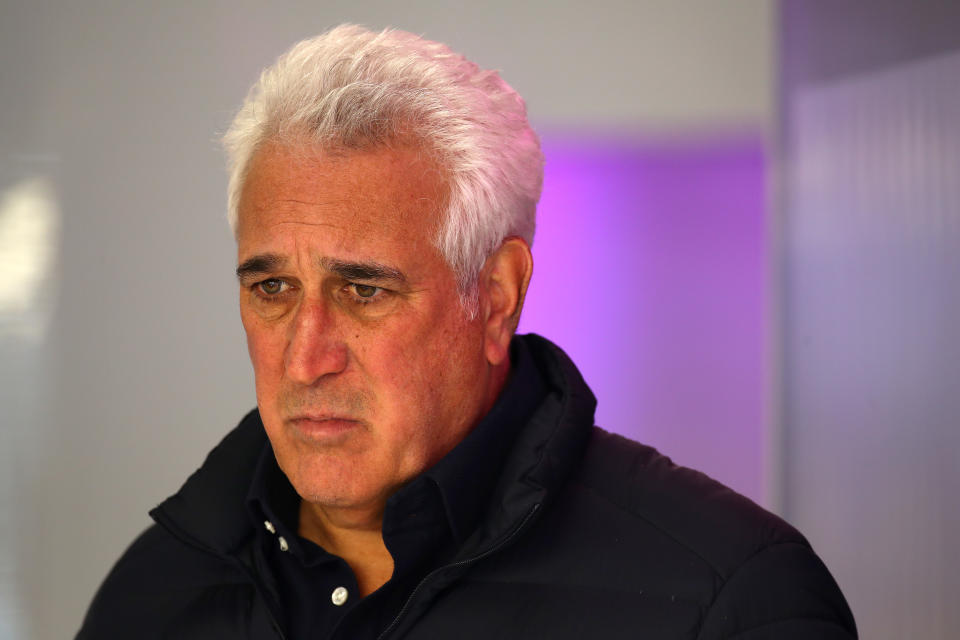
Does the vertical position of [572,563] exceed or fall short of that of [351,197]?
it falls short

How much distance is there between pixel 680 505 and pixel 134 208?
89.0 inches

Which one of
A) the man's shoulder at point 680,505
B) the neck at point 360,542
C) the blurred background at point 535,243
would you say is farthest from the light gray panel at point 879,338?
the neck at point 360,542

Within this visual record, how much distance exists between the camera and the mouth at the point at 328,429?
151cm

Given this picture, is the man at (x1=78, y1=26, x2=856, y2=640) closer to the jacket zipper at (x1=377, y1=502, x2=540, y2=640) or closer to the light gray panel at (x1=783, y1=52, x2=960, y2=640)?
the jacket zipper at (x1=377, y1=502, x2=540, y2=640)

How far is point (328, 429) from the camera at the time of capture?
1.51 meters

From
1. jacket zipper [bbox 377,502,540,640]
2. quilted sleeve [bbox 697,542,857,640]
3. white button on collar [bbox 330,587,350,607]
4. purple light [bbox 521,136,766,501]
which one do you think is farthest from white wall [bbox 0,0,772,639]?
quilted sleeve [bbox 697,542,857,640]

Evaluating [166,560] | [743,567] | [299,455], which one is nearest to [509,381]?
[299,455]

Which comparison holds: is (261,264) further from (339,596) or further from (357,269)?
(339,596)

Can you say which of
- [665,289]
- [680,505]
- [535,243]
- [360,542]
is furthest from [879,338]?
[360,542]

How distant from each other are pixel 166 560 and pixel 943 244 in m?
2.27

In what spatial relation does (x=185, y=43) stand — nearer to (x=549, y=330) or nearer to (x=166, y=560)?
(x=549, y=330)

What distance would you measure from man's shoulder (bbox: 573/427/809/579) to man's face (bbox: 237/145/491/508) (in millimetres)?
270

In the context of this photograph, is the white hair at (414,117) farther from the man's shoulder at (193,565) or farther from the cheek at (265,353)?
the man's shoulder at (193,565)

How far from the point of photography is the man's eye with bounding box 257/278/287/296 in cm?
158
